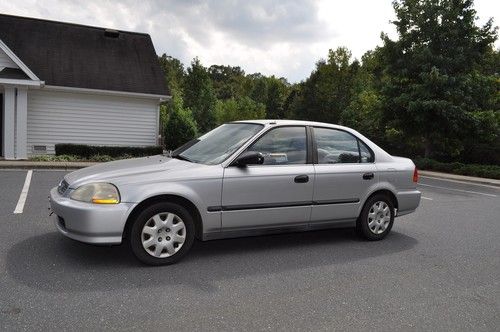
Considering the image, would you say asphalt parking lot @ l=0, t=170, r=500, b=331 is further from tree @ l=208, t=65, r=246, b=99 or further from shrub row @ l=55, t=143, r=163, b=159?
tree @ l=208, t=65, r=246, b=99

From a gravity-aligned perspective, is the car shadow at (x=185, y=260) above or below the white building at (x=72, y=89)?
below

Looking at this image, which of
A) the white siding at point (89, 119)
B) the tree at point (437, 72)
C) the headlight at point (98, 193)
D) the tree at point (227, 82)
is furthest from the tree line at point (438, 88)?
the tree at point (227, 82)

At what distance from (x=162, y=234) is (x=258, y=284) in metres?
1.17

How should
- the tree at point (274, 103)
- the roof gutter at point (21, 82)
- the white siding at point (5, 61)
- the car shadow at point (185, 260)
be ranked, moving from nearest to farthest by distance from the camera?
the car shadow at point (185, 260), the roof gutter at point (21, 82), the white siding at point (5, 61), the tree at point (274, 103)

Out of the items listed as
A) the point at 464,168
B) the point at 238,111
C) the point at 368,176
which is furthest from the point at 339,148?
the point at 238,111

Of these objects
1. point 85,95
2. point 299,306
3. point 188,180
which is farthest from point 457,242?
point 85,95

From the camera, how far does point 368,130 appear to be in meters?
33.1

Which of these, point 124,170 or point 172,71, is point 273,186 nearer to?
point 124,170

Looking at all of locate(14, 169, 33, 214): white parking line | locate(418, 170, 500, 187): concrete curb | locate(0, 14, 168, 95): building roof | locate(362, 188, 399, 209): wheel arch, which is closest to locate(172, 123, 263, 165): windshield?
locate(362, 188, 399, 209): wheel arch

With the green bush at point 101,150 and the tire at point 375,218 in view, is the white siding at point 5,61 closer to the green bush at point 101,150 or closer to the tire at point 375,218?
the green bush at point 101,150

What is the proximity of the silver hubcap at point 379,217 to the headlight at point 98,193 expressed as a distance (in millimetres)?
3517

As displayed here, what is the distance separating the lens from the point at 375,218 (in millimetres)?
6316

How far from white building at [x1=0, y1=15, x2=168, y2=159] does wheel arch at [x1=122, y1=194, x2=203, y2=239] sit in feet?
43.2

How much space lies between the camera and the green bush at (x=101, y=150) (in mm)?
17469
